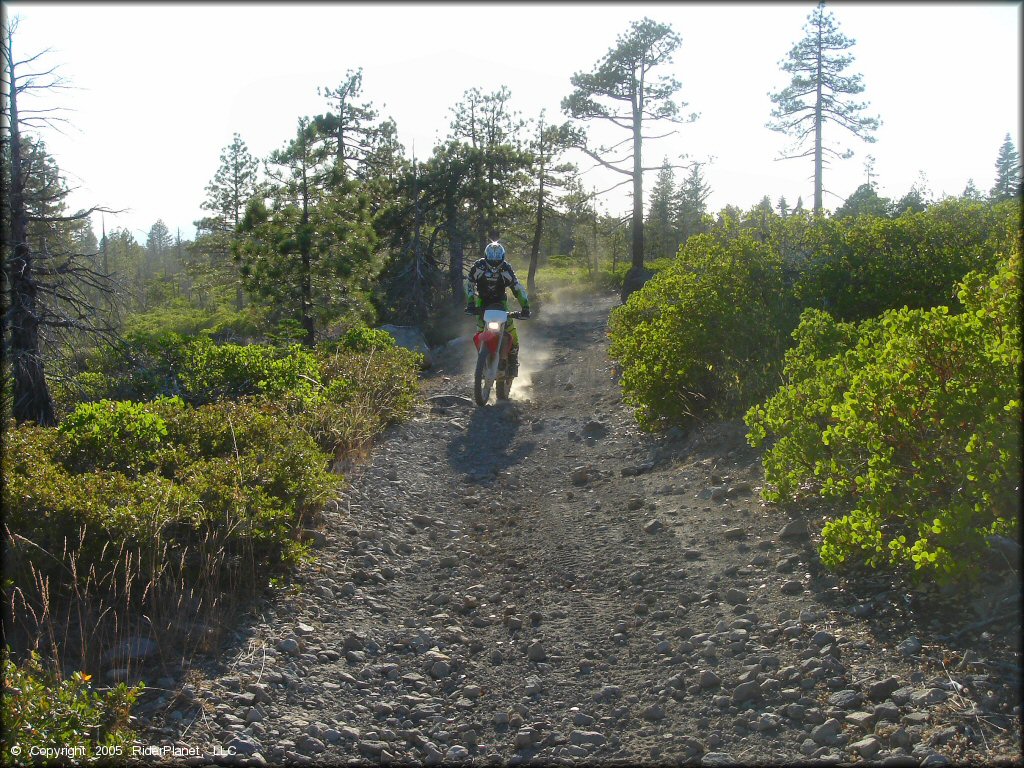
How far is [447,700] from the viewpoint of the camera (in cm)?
373

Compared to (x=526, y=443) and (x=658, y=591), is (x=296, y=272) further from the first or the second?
(x=658, y=591)

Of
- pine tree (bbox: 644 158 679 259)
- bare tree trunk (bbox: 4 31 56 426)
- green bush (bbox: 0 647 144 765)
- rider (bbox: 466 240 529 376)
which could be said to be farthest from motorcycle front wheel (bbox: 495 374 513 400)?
pine tree (bbox: 644 158 679 259)

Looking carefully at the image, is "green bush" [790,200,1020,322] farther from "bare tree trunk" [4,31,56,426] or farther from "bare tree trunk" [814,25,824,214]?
"bare tree trunk" [814,25,824,214]

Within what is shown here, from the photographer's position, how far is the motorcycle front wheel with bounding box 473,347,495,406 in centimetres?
1022

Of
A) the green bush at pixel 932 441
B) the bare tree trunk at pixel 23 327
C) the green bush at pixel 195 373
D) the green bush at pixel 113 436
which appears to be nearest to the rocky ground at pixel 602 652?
the green bush at pixel 932 441

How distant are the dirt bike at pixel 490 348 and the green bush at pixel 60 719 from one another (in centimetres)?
722

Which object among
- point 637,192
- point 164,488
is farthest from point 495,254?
point 637,192

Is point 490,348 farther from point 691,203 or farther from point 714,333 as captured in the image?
point 691,203

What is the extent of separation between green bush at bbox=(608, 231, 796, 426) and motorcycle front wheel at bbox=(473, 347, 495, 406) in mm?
2790

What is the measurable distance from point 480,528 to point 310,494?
1.46 meters

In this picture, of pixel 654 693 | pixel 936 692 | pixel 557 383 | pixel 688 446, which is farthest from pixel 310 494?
pixel 557 383

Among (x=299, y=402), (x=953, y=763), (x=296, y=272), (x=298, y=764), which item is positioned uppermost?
(x=296, y=272)

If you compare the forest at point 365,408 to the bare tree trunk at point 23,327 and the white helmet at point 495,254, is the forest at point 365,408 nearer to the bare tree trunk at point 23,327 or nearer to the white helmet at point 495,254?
the bare tree trunk at point 23,327

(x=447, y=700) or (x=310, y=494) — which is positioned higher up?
(x=310, y=494)
